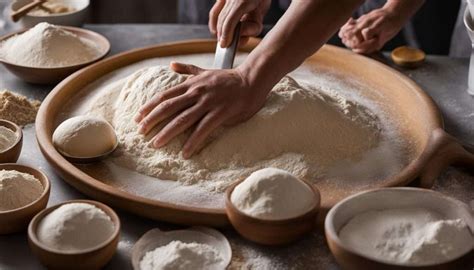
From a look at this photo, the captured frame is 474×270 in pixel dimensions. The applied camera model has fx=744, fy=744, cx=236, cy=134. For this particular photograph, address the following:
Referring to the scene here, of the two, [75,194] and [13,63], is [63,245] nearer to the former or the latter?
[75,194]

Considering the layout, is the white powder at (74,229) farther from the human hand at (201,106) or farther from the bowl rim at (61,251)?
the human hand at (201,106)

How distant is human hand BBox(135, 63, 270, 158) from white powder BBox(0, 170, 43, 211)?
26 centimetres

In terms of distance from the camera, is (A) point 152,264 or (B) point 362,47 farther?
(B) point 362,47

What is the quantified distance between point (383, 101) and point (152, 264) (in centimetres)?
82

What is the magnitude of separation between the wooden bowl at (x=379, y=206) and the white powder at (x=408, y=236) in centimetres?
1

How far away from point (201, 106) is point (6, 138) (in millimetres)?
400

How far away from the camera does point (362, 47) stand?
2.00 m

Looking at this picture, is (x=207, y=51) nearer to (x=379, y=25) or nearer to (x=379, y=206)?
(x=379, y=25)

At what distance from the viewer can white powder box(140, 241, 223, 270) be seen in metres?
1.14

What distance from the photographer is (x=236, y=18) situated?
1781mm

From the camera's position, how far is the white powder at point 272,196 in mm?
1183

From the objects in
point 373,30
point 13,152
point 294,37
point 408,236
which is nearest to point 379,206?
point 408,236

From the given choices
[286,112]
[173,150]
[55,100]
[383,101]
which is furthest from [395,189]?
[55,100]

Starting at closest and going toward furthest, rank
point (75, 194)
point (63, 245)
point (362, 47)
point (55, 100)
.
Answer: point (63, 245) → point (75, 194) → point (55, 100) → point (362, 47)
